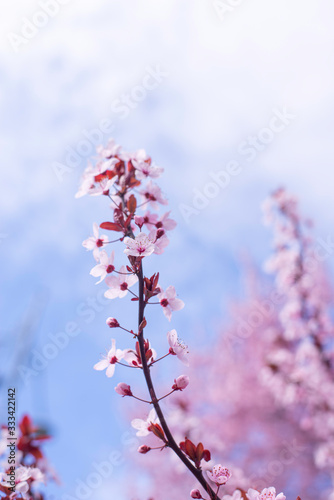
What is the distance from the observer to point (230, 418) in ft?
35.5

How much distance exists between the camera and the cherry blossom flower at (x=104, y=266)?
1.63m

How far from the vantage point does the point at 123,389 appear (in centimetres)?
153

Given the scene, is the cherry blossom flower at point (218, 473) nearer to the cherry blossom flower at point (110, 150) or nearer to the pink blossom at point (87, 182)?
the pink blossom at point (87, 182)

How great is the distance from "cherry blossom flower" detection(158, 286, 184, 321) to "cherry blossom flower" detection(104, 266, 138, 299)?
12 cm

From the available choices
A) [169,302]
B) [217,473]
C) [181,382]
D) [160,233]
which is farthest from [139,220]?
[217,473]

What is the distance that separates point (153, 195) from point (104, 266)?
0.42 m

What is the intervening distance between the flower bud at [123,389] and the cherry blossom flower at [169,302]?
29 cm

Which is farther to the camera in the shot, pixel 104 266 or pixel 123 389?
pixel 104 266

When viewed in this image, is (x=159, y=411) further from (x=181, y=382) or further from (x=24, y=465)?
(x=24, y=465)

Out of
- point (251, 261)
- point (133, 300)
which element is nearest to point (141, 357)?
point (133, 300)

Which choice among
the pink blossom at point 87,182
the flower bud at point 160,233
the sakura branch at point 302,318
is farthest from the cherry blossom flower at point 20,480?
the sakura branch at point 302,318

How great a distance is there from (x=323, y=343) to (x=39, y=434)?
12.1 ft

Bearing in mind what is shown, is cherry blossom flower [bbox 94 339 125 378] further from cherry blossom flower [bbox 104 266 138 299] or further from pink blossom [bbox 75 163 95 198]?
pink blossom [bbox 75 163 95 198]

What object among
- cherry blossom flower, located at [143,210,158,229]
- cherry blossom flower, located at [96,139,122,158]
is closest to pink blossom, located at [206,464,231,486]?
cherry blossom flower, located at [143,210,158,229]
